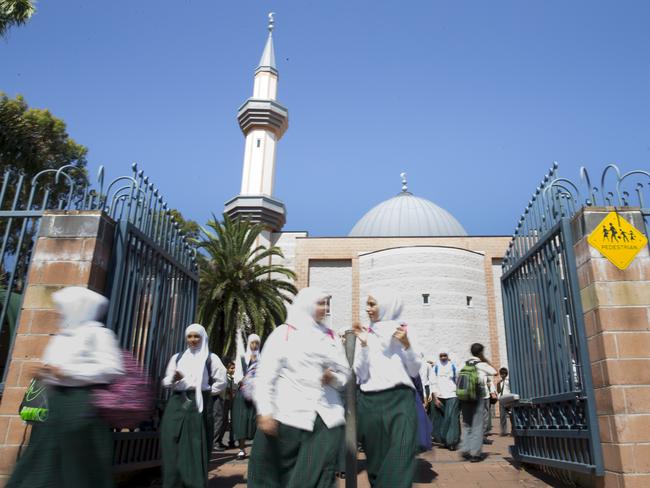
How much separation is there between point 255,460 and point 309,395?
51 cm

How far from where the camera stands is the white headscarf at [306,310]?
363cm

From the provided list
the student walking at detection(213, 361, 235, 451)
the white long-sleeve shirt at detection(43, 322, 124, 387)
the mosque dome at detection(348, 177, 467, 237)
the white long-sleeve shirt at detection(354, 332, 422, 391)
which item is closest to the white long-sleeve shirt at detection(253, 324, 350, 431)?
the white long-sleeve shirt at detection(354, 332, 422, 391)

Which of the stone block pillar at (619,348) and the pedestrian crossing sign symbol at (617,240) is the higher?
the pedestrian crossing sign symbol at (617,240)

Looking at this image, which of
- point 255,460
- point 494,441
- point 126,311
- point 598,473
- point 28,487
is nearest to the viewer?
point 28,487

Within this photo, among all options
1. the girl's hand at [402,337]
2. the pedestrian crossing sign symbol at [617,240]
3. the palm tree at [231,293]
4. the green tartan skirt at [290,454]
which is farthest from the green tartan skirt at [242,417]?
the palm tree at [231,293]

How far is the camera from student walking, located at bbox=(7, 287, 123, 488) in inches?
113

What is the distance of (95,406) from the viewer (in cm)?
300

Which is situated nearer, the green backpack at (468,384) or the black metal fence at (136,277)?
the black metal fence at (136,277)

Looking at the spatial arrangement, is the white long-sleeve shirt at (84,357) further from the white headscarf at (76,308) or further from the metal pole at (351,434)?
the metal pole at (351,434)

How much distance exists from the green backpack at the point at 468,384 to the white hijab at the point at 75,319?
5281 mm

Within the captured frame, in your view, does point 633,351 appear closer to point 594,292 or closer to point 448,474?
point 594,292

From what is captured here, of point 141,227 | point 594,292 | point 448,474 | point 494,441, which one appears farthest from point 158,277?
point 494,441

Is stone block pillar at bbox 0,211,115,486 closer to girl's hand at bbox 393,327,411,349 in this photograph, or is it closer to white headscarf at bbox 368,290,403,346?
white headscarf at bbox 368,290,403,346

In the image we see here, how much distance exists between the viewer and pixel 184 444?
507cm
